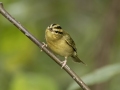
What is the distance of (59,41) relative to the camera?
361 centimetres

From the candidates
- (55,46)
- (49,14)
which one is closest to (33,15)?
(49,14)

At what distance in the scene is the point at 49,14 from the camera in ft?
15.9

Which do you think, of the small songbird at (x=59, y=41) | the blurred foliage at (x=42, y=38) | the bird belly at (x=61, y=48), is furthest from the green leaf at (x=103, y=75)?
the bird belly at (x=61, y=48)

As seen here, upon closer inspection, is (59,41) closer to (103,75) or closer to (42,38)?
(103,75)

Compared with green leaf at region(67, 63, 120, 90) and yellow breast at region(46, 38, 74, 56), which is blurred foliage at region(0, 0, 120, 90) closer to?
green leaf at region(67, 63, 120, 90)

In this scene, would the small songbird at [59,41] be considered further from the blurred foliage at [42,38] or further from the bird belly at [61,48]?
the blurred foliage at [42,38]

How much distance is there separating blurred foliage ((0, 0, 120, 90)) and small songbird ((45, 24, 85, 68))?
0.27 metres

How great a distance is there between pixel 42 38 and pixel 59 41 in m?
1.53

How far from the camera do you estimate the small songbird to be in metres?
3.18

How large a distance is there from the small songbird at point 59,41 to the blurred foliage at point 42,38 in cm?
27

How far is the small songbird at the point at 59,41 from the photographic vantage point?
3.18 meters

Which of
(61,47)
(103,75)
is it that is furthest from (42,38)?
(103,75)

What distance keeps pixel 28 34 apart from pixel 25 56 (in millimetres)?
1889

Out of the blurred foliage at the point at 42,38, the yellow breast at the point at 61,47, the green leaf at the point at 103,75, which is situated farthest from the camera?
the blurred foliage at the point at 42,38
